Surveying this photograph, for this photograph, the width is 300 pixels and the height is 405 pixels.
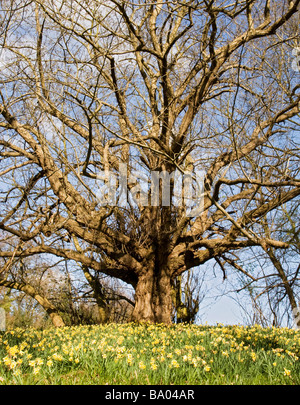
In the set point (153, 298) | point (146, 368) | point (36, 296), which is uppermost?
point (36, 296)

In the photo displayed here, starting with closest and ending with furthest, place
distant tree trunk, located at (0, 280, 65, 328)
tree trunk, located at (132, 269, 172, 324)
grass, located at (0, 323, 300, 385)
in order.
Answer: grass, located at (0, 323, 300, 385) < tree trunk, located at (132, 269, 172, 324) < distant tree trunk, located at (0, 280, 65, 328)

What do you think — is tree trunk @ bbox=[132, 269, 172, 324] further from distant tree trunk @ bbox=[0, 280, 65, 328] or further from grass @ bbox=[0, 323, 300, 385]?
grass @ bbox=[0, 323, 300, 385]

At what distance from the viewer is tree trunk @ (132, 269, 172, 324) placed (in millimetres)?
7938

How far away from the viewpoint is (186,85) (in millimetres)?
7320

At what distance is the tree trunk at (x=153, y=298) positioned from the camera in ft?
26.0

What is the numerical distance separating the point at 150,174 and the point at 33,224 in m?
2.76

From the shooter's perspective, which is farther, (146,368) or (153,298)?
(153,298)

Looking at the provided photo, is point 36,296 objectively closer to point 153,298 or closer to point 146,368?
point 153,298

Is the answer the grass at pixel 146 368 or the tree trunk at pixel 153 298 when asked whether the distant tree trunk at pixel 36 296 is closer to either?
the tree trunk at pixel 153 298

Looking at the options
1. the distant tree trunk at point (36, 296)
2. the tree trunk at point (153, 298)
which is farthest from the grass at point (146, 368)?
the distant tree trunk at point (36, 296)

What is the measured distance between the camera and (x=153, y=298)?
8133 millimetres

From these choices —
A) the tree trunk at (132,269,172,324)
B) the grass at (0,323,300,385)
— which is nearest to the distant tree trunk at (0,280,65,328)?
the tree trunk at (132,269,172,324)

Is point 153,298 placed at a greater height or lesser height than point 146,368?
greater

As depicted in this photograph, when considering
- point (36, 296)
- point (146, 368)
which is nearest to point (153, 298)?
point (36, 296)
